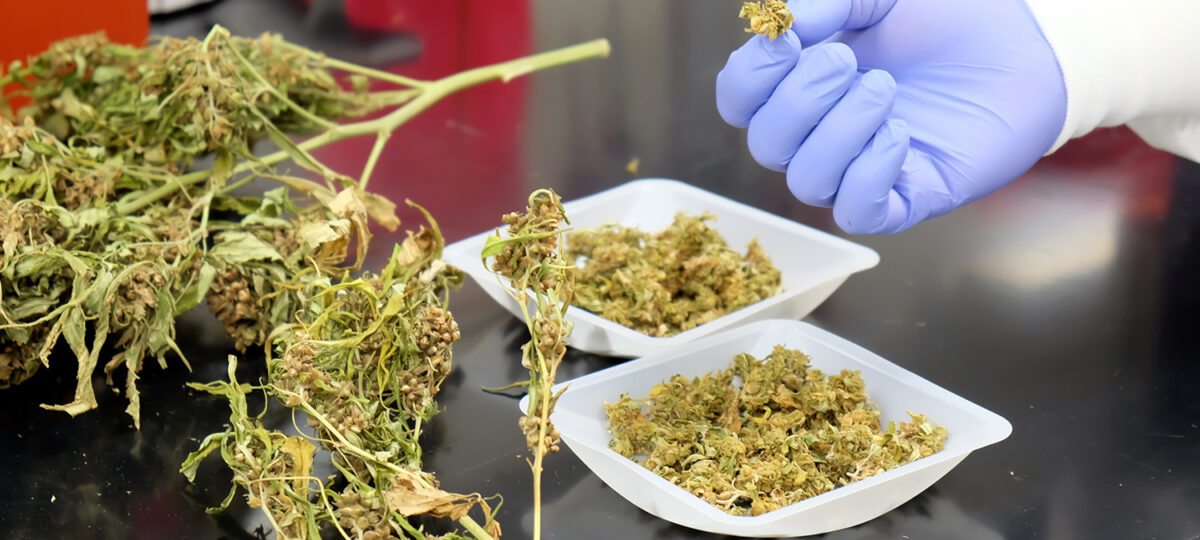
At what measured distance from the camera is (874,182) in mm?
783

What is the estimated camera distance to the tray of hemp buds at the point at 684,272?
0.88 metres

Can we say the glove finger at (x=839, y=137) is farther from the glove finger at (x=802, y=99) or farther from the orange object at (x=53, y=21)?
the orange object at (x=53, y=21)

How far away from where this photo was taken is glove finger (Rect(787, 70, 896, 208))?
76 cm

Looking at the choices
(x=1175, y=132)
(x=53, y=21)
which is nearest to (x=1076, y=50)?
(x=1175, y=132)

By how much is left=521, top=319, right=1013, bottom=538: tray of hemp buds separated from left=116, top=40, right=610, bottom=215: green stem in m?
0.37

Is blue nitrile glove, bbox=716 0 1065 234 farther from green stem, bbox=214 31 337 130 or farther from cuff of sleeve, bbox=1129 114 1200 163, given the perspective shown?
green stem, bbox=214 31 337 130

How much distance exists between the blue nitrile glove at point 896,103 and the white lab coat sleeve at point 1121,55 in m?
0.01

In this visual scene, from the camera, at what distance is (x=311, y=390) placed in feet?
2.13

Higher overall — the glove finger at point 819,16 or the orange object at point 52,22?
the glove finger at point 819,16

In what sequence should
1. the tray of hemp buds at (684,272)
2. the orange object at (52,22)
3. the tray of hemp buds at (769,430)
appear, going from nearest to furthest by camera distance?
the tray of hemp buds at (769,430) < the tray of hemp buds at (684,272) < the orange object at (52,22)

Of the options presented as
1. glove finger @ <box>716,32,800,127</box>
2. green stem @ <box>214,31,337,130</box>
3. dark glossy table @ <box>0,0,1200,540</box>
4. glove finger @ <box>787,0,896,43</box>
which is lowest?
dark glossy table @ <box>0,0,1200,540</box>

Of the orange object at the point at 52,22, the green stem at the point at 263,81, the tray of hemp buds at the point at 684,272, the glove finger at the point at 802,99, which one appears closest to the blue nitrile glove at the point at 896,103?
the glove finger at the point at 802,99

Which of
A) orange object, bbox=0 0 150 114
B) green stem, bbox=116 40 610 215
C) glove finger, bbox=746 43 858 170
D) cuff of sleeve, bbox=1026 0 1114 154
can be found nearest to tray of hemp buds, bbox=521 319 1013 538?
glove finger, bbox=746 43 858 170

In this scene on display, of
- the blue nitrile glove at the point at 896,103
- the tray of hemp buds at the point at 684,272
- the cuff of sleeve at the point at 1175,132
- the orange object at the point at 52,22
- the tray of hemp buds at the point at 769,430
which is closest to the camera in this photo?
the tray of hemp buds at the point at 769,430
